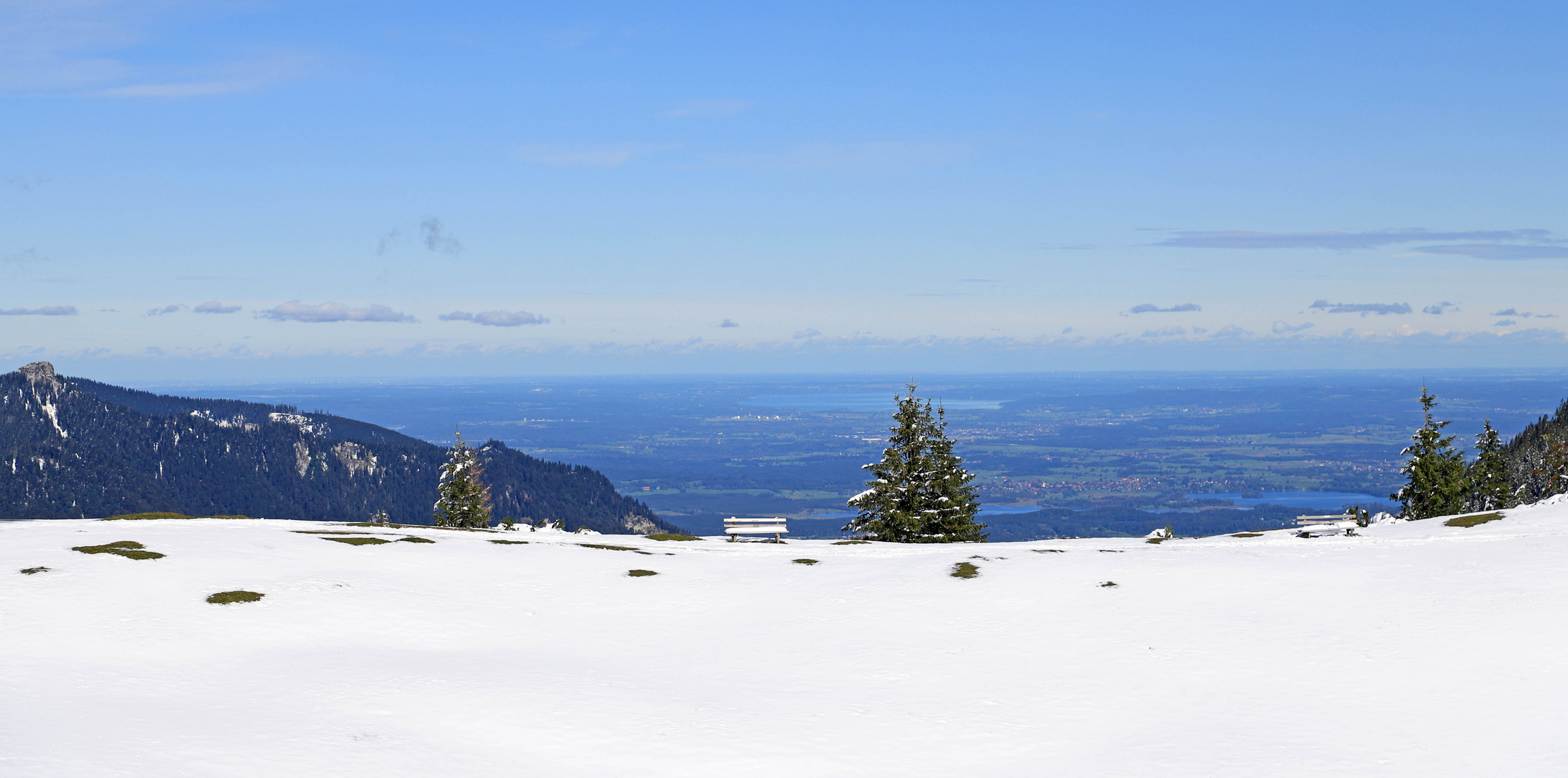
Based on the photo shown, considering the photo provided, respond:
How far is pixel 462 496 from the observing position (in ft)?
285

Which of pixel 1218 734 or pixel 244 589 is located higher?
pixel 244 589

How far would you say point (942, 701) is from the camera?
965 inches

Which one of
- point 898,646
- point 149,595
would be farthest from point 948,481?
point 149,595

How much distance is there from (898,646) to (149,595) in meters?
21.3

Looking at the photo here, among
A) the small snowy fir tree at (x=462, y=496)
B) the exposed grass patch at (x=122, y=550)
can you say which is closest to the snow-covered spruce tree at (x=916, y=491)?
the small snowy fir tree at (x=462, y=496)

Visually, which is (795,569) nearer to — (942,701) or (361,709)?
(942,701)

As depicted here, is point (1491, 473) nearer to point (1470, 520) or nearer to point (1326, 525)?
point (1326, 525)

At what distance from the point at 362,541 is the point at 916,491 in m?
33.0

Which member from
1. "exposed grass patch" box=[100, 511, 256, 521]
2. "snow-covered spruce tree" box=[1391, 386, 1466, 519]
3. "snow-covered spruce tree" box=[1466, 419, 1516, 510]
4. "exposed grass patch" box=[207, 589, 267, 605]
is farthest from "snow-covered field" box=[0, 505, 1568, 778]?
"snow-covered spruce tree" box=[1466, 419, 1516, 510]

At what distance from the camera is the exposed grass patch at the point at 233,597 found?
98.0ft

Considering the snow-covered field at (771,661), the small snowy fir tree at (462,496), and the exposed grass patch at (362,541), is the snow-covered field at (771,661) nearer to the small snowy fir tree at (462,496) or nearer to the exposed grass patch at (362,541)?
the exposed grass patch at (362,541)

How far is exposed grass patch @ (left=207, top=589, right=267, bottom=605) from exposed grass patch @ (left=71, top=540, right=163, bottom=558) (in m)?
5.28

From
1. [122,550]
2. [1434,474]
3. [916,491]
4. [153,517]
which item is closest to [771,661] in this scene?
[122,550]

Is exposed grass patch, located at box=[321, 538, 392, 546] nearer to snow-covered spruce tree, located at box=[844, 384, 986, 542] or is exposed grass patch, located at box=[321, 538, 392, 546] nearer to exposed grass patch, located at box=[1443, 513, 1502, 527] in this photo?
snow-covered spruce tree, located at box=[844, 384, 986, 542]
